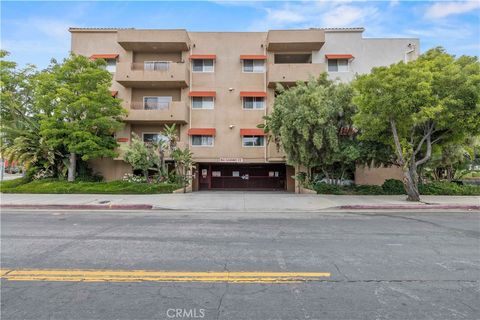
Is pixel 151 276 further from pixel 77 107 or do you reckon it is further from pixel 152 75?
pixel 152 75

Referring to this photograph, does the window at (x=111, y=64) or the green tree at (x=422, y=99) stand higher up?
the window at (x=111, y=64)

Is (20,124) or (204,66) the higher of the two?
(204,66)

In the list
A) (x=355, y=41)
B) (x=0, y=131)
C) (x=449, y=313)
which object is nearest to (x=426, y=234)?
(x=449, y=313)

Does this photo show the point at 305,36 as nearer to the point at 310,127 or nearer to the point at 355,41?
the point at 355,41

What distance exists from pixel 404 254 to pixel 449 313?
8.27 feet

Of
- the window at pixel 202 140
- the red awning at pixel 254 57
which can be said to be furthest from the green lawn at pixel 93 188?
the red awning at pixel 254 57

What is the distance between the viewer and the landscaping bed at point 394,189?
17938 mm

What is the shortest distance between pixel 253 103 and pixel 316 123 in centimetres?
846

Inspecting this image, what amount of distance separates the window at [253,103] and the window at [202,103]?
2655 millimetres

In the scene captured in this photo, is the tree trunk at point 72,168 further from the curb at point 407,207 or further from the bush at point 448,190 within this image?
the bush at point 448,190

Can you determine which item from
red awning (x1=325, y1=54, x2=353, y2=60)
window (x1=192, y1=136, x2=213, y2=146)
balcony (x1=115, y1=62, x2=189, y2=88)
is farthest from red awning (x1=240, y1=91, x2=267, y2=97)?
red awning (x1=325, y1=54, x2=353, y2=60)

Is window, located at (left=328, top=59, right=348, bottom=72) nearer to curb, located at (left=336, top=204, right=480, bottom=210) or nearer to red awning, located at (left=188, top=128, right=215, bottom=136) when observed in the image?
red awning, located at (left=188, top=128, right=215, bottom=136)

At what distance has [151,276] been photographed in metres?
4.61

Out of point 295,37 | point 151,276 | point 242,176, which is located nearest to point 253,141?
point 242,176
